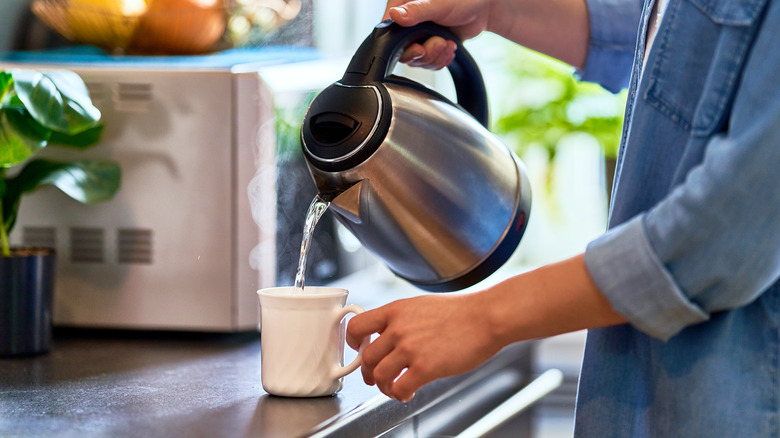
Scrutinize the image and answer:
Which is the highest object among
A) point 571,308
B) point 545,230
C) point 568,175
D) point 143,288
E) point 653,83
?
point 653,83

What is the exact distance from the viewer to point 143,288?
104 cm

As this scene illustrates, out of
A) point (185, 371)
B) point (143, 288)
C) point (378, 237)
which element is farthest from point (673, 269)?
point (143, 288)

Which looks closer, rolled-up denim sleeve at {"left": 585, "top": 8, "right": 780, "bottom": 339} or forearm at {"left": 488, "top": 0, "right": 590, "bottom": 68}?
rolled-up denim sleeve at {"left": 585, "top": 8, "right": 780, "bottom": 339}

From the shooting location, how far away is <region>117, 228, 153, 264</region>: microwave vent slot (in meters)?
1.04

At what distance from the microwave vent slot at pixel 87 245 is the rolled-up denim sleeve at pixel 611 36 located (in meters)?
0.61

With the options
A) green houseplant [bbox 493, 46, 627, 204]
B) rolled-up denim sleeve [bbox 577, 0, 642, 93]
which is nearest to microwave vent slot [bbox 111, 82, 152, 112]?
rolled-up denim sleeve [bbox 577, 0, 642, 93]

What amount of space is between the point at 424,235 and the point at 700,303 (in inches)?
9.5

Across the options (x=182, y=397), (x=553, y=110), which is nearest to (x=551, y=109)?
(x=553, y=110)

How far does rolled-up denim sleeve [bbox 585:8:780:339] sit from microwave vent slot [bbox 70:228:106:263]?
0.68 m

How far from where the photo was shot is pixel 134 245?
1.04 m

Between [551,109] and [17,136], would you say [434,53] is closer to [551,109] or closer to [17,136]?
[17,136]

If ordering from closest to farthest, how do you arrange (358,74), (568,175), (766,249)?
1. (766,249)
2. (358,74)
3. (568,175)

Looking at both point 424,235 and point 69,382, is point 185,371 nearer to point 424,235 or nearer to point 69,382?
point 69,382

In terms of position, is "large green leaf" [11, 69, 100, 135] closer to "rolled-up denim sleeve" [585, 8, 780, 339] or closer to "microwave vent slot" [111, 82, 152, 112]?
"microwave vent slot" [111, 82, 152, 112]
